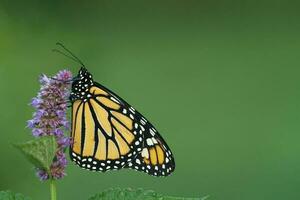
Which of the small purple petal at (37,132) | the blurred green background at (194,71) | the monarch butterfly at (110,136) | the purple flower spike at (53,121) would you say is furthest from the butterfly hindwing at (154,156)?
the blurred green background at (194,71)

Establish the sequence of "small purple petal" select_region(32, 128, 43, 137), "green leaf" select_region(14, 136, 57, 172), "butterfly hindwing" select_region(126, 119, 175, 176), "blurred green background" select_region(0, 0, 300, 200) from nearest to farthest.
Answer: "green leaf" select_region(14, 136, 57, 172)
"small purple petal" select_region(32, 128, 43, 137)
"butterfly hindwing" select_region(126, 119, 175, 176)
"blurred green background" select_region(0, 0, 300, 200)

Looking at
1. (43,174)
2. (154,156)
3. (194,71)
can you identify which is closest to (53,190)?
(43,174)

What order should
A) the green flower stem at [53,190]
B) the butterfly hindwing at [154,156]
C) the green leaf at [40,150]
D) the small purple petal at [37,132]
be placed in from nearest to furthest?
the green leaf at [40,150], the green flower stem at [53,190], the small purple petal at [37,132], the butterfly hindwing at [154,156]

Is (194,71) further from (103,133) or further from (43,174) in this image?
(43,174)

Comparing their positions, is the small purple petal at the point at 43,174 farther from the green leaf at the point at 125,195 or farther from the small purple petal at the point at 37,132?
the green leaf at the point at 125,195

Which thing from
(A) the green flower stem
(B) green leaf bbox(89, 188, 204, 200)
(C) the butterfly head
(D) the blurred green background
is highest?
(D) the blurred green background

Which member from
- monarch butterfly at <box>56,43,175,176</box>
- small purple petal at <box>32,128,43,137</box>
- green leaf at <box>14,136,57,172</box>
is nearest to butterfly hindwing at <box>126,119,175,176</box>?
monarch butterfly at <box>56,43,175,176</box>

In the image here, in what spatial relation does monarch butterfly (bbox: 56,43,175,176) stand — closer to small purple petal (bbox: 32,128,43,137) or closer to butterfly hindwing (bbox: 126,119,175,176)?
butterfly hindwing (bbox: 126,119,175,176)
